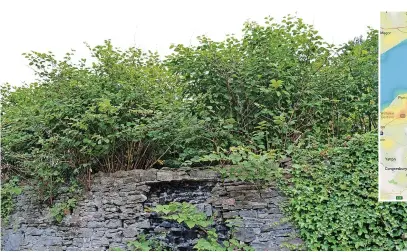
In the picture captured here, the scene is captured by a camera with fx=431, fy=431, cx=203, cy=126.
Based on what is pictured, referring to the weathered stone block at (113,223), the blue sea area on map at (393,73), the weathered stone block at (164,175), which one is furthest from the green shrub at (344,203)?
the weathered stone block at (113,223)

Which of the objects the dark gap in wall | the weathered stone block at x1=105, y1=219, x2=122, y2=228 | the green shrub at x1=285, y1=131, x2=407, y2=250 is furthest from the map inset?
the weathered stone block at x1=105, y1=219, x2=122, y2=228

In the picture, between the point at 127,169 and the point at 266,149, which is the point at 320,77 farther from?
the point at 127,169

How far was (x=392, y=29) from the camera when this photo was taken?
3744mm

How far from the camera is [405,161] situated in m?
3.69

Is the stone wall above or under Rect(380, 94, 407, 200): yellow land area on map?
under

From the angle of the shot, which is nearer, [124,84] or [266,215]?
[266,215]

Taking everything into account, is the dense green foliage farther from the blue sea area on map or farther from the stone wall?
the blue sea area on map

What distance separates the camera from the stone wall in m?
4.97

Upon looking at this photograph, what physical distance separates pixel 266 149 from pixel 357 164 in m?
1.20

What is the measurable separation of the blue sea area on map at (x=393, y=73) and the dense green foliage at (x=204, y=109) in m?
1.61

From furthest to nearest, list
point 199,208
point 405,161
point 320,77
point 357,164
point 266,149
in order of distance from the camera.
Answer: point 320,77 < point 266,149 < point 199,208 < point 357,164 < point 405,161

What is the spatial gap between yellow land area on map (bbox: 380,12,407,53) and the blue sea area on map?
48mm

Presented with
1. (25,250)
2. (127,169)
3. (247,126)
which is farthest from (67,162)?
(247,126)

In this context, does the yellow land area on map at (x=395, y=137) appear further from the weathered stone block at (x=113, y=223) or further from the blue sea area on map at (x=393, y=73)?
the weathered stone block at (x=113, y=223)
